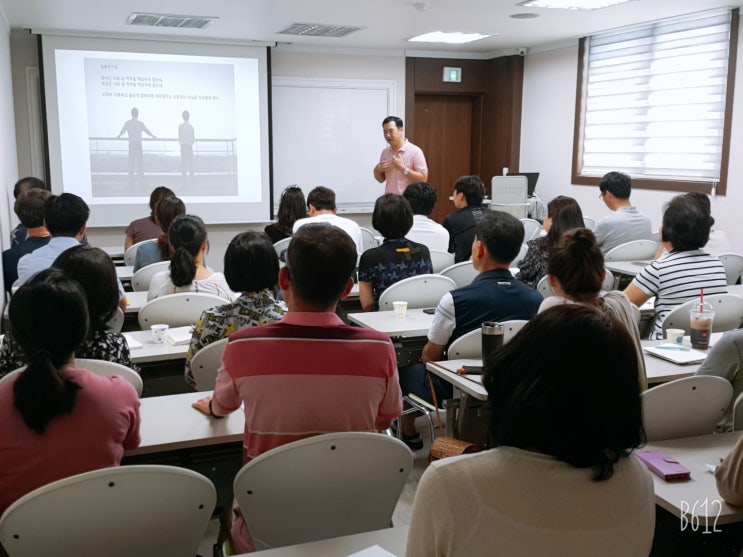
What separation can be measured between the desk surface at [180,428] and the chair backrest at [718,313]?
2242mm

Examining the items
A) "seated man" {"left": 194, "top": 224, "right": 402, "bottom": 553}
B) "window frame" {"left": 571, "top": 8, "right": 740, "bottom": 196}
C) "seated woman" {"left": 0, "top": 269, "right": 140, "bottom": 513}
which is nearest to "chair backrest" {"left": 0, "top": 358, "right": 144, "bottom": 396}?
"seated woman" {"left": 0, "top": 269, "right": 140, "bottom": 513}

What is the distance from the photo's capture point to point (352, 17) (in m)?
6.35

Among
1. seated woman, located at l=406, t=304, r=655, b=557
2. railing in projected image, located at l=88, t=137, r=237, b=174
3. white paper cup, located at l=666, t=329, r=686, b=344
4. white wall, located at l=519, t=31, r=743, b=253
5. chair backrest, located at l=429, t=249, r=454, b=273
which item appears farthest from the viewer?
white wall, located at l=519, t=31, r=743, b=253

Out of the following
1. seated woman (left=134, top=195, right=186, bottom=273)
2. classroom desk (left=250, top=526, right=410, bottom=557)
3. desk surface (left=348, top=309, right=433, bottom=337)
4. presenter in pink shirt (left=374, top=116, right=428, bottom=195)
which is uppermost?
presenter in pink shirt (left=374, top=116, right=428, bottom=195)

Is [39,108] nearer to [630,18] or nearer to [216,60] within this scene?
[216,60]

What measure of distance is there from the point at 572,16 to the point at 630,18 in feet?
1.97

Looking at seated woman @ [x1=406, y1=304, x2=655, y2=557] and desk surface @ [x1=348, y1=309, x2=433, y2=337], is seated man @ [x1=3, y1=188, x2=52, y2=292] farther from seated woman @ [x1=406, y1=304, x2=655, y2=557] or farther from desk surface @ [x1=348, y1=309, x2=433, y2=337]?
seated woman @ [x1=406, y1=304, x2=655, y2=557]

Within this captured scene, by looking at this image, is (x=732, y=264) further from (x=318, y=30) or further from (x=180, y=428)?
(x=318, y=30)

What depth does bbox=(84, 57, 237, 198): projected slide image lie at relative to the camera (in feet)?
23.7

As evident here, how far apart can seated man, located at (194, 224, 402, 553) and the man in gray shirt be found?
13.6 feet

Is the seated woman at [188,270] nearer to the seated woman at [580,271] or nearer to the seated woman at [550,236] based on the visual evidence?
the seated woman at [580,271]

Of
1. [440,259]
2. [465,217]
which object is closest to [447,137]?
[465,217]

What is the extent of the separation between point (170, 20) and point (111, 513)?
19.7ft

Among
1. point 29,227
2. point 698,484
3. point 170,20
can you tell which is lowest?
point 698,484
